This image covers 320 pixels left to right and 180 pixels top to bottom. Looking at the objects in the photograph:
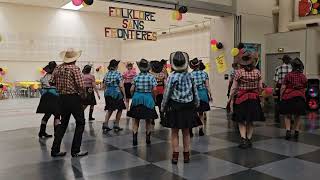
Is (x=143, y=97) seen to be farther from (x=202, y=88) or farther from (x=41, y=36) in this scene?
(x=41, y=36)

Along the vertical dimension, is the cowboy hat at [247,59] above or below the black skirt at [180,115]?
above

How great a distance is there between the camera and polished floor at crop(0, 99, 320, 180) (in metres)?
3.79

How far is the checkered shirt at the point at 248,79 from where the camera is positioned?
483 centimetres

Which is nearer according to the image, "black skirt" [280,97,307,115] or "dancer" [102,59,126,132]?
"black skirt" [280,97,307,115]

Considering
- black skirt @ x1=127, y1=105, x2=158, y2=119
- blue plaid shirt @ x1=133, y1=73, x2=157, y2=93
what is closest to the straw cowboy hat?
blue plaid shirt @ x1=133, y1=73, x2=157, y2=93

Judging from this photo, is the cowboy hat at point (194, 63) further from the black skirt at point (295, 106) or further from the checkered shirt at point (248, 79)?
the black skirt at point (295, 106)

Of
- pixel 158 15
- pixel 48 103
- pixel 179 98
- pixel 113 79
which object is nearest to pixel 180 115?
pixel 179 98

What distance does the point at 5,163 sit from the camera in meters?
4.35

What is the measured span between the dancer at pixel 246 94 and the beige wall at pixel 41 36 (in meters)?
13.7

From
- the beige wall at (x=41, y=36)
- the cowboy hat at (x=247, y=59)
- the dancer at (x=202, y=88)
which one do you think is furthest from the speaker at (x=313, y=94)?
the beige wall at (x=41, y=36)

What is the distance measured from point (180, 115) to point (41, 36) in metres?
14.2

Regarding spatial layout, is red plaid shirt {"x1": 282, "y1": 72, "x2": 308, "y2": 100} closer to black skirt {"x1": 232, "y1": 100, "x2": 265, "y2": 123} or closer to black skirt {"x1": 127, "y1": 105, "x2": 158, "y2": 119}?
black skirt {"x1": 232, "y1": 100, "x2": 265, "y2": 123}

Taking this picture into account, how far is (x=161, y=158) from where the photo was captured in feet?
14.7

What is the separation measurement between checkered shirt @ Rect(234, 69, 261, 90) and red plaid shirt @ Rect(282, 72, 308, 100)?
1.02 meters
